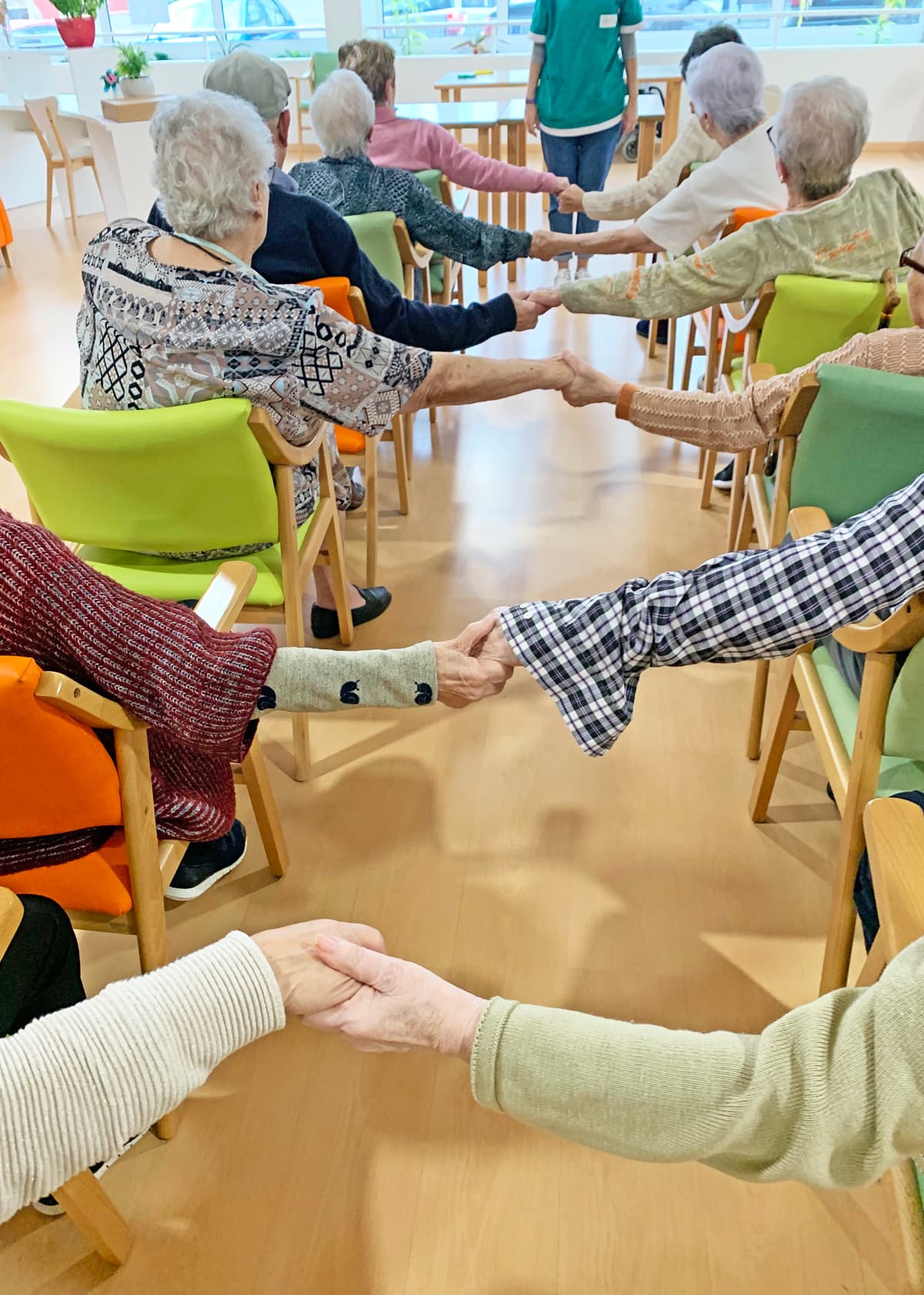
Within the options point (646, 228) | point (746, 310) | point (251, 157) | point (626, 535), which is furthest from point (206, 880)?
point (646, 228)

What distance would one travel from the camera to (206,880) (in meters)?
1.77

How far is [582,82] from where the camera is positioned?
4504mm

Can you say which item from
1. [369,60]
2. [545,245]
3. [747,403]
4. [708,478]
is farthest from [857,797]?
[369,60]

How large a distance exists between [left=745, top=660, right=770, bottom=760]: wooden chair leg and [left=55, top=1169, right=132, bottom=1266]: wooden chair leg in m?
1.41

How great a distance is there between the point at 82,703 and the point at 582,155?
15.0 feet

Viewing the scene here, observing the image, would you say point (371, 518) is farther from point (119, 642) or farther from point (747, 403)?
point (119, 642)

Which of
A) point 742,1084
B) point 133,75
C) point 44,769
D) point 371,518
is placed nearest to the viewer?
point 742,1084

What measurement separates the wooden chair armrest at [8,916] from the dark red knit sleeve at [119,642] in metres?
0.26

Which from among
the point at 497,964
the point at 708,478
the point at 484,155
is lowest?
the point at 497,964

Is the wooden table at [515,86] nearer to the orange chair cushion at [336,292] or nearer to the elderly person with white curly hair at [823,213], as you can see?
the elderly person with white curly hair at [823,213]

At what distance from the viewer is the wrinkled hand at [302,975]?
36.8 inches

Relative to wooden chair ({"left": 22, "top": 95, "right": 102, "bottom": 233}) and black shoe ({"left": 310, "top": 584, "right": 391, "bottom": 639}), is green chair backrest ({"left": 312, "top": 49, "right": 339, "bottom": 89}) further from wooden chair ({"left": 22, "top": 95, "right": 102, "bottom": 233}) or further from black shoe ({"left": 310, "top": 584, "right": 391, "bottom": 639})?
black shoe ({"left": 310, "top": 584, "right": 391, "bottom": 639})

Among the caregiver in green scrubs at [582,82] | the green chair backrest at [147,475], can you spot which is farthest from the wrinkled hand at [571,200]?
the green chair backrest at [147,475]

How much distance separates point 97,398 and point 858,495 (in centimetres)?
134
